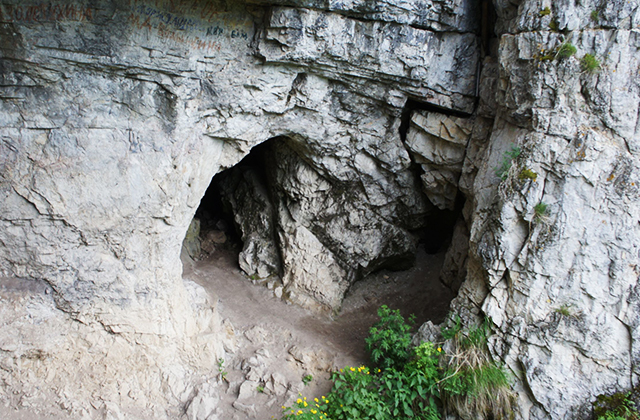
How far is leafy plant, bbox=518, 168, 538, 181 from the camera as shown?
507 cm

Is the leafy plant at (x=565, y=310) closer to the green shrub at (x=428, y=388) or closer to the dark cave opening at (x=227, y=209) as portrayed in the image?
the green shrub at (x=428, y=388)

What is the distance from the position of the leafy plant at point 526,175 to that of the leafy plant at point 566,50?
127cm

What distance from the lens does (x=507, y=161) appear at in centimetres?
554

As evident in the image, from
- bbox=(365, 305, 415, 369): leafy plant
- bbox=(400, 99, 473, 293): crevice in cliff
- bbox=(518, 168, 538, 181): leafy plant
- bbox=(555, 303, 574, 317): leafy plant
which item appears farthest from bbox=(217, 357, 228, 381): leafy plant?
bbox=(518, 168, 538, 181): leafy plant

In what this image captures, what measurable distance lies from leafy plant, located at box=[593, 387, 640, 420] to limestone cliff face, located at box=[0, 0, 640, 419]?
11 cm

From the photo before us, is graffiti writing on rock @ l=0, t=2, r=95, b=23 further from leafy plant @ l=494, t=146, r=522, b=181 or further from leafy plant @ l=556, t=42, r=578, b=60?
leafy plant @ l=556, t=42, r=578, b=60

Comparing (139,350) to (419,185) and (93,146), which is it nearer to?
(93,146)

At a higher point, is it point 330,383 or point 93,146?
point 93,146

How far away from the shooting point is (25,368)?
5.16 m

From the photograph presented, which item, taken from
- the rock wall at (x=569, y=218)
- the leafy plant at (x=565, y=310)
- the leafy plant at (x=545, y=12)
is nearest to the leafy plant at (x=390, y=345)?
the rock wall at (x=569, y=218)

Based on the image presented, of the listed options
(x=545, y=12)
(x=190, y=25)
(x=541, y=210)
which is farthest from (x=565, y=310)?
(x=190, y=25)

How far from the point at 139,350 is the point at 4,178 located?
8.24ft

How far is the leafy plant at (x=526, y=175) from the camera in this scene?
5.07 m

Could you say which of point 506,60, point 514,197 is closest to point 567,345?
point 514,197
